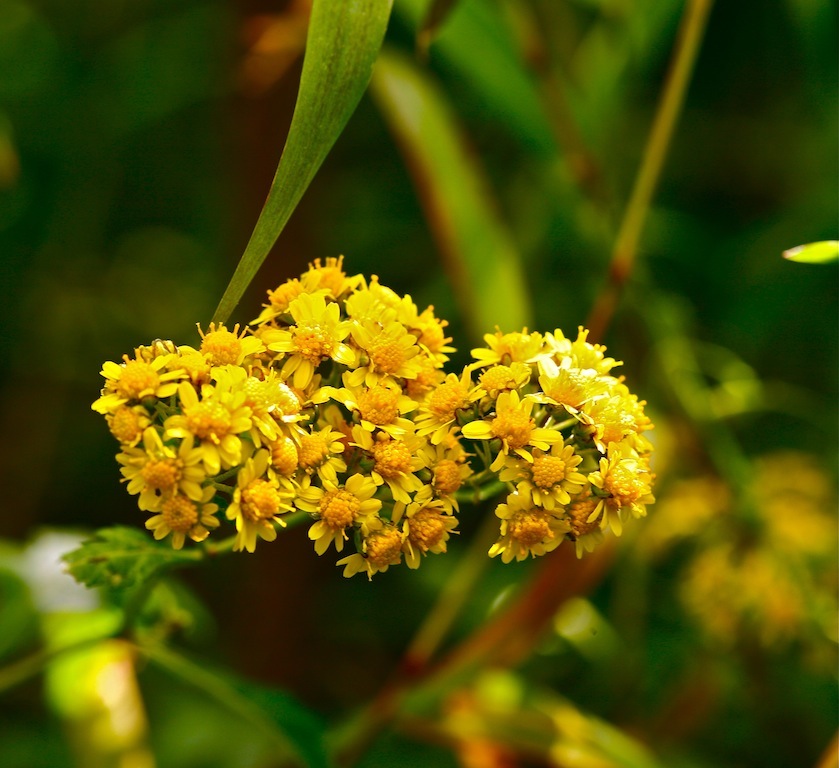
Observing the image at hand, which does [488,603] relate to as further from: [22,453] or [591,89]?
[22,453]

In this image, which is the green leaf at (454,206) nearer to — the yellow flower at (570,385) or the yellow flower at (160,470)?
the yellow flower at (570,385)

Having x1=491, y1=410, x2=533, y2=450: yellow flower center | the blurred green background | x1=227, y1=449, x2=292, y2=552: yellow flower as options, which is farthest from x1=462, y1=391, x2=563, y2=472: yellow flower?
the blurred green background

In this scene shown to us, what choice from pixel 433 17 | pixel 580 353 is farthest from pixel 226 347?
pixel 433 17

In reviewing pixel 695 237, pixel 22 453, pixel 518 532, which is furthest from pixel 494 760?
pixel 22 453

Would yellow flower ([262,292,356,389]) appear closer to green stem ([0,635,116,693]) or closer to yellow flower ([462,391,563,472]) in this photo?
yellow flower ([462,391,563,472])

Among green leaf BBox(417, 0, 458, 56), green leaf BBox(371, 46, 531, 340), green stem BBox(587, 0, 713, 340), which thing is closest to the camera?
green leaf BBox(417, 0, 458, 56)

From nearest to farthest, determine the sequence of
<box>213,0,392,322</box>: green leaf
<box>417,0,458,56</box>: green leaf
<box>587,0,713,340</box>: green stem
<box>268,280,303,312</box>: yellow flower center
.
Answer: <box>213,0,392,322</box>: green leaf
<box>268,280,303,312</box>: yellow flower center
<box>417,0,458,56</box>: green leaf
<box>587,0,713,340</box>: green stem
